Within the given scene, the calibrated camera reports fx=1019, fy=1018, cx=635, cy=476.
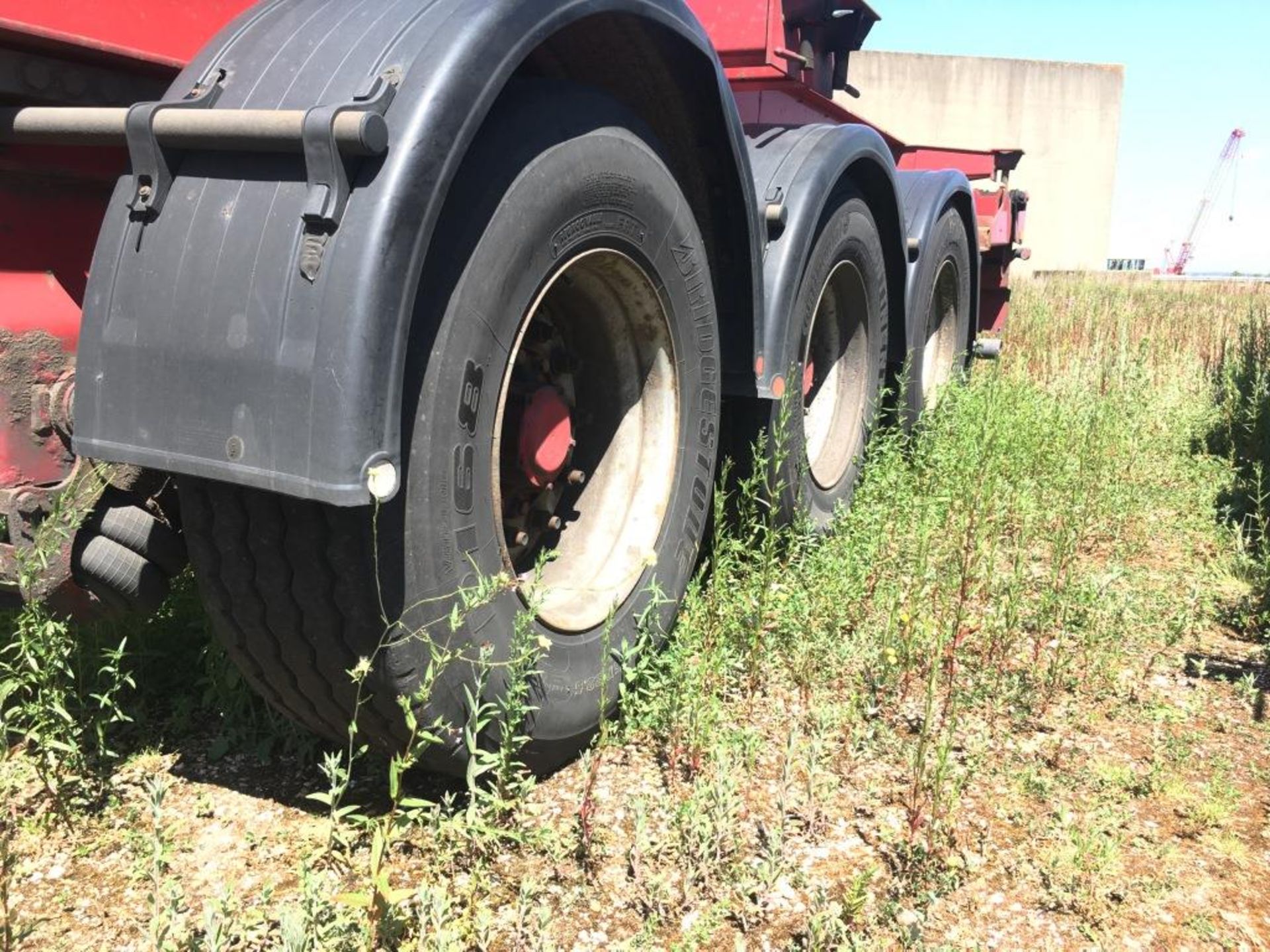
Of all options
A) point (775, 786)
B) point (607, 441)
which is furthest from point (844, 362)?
point (775, 786)

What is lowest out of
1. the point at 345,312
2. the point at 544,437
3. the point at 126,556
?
the point at 126,556

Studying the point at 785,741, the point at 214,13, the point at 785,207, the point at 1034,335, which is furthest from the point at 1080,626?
the point at 1034,335

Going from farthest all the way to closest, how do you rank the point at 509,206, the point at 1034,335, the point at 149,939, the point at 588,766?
the point at 1034,335, the point at 588,766, the point at 509,206, the point at 149,939

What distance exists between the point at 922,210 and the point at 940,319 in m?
1.09

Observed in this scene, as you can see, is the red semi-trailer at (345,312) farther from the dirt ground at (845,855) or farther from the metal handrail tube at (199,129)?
the dirt ground at (845,855)

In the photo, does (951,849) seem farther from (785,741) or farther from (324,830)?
(324,830)

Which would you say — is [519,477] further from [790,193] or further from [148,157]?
[790,193]

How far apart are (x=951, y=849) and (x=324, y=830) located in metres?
1.24

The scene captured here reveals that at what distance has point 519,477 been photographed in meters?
2.32

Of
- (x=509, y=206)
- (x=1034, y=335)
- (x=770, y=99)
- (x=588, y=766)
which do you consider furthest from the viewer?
(x=1034, y=335)

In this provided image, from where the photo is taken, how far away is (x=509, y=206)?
1821mm

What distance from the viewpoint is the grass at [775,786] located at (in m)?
1.79

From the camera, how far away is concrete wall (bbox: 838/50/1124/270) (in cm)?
3319

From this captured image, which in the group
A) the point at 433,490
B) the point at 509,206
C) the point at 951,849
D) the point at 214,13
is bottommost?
the point at 951,849
